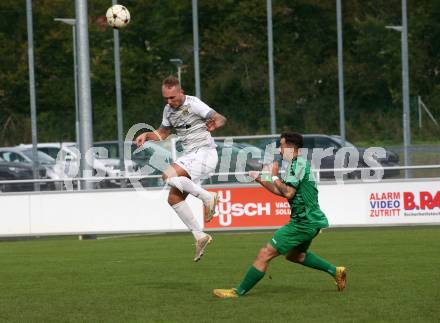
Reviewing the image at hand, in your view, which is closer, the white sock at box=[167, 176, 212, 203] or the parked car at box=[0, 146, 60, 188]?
the white sock at box=[167, 176, 212, 203]

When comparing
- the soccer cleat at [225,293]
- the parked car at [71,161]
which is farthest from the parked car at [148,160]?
the soccer cleat at [225,293]

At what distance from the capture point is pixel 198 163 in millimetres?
13125

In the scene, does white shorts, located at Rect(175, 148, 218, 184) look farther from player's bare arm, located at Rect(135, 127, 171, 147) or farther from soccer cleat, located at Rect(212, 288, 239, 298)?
soccer cleat, located at Rect(212, 288, 239, 298)

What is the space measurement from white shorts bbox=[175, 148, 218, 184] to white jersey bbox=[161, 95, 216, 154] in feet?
0.32

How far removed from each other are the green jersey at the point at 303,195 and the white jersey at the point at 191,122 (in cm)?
185

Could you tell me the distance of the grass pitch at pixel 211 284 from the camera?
10406 mm

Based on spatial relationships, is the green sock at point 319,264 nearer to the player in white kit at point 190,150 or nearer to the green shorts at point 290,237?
the green shorts at point 290,237

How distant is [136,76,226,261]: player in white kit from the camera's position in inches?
511

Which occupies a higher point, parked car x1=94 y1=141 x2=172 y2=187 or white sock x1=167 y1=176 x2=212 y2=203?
white sock x1=167 y1=176 x2=212 y2=203

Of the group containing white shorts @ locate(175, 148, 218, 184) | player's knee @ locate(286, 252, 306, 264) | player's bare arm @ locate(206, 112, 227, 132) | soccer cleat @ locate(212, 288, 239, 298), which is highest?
player's bare arm @ locate(206, 112, 227, 132)

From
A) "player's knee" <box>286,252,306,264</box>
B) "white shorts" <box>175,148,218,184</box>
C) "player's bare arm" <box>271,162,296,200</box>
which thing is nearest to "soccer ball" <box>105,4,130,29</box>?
"white shorts" <box>175,148,218,184</box>

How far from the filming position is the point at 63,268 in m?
15.9

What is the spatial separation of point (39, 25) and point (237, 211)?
35.0 m

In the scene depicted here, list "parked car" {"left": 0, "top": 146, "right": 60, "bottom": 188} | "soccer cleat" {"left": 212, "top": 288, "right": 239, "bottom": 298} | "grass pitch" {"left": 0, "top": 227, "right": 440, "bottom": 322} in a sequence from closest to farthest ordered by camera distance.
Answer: "grass pitch" {"left": 0, "top": 227, "right": 440, "bottom": 322}
"soccer cleat" {"left": 212, "top": 288, "right": 239, "bottom": 298}
"parked car" {"left": 0, "top": 146, "right": 60, "bottom": 188}
